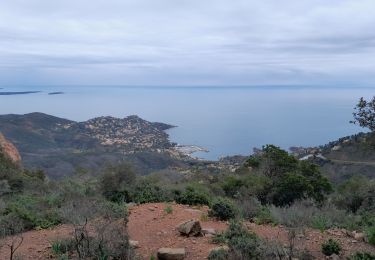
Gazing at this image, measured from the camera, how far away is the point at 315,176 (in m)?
19.7

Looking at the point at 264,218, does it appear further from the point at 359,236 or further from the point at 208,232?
the point at 359,236

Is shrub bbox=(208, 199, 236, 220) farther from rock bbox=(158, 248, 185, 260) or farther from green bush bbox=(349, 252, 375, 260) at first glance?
green bush bbox=(349, 252, 375, 260)

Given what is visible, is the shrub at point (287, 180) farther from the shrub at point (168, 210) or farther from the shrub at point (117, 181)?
the shrub at point (168, 210)

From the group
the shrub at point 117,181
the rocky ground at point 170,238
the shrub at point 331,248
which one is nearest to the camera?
the shrub at point 331,248

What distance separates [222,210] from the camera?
9.84m

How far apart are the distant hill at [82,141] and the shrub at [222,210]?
3396 centimetres

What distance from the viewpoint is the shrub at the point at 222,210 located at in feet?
32.3

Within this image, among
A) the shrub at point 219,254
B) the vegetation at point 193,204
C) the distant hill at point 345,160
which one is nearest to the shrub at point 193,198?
the vegetation at point 193,204

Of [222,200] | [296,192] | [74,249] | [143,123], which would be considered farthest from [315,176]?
[143,123]

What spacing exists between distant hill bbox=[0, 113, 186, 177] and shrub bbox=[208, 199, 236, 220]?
34.0m

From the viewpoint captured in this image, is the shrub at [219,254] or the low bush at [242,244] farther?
the shrub at [219,254]

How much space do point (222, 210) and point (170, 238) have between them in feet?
5.79

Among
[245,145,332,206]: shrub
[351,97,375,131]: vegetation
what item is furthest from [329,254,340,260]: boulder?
[245,145,332,206]: shrub

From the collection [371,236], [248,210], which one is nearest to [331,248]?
[371,236]
